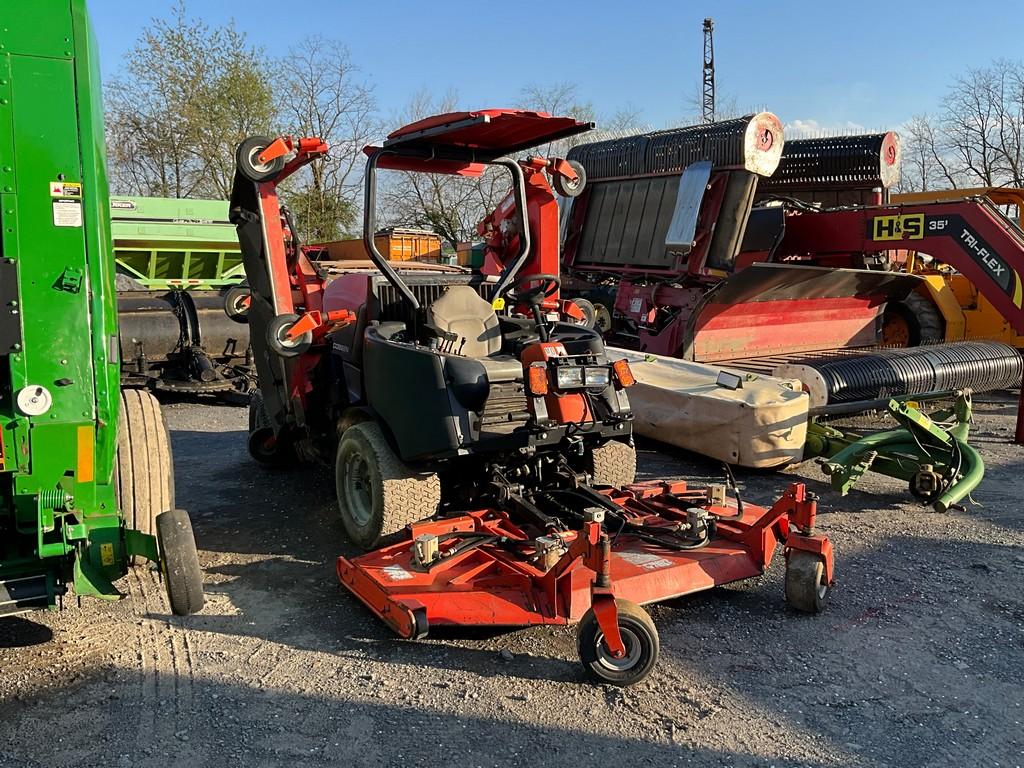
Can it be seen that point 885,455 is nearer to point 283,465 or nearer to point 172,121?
point 283,465

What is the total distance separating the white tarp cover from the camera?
5.86m

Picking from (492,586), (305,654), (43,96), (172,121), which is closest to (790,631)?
(492,586)

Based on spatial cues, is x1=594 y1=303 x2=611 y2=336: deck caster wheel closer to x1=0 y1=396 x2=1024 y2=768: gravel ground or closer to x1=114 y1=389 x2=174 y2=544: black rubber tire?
x1=0 y1=396 x2=1024 y2=768: gravel ground

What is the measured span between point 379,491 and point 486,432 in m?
0.68

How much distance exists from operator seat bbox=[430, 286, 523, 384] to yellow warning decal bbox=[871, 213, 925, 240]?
5.35 metres

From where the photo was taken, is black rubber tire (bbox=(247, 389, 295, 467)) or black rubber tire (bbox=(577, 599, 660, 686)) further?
black rubber tire (bbox=(247, 389, 295, 467))

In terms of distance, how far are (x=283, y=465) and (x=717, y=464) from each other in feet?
11.0

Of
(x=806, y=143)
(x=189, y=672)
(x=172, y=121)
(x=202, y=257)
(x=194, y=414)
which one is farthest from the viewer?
(x=172, y=121)

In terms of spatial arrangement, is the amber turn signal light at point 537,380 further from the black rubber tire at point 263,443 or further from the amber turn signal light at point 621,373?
the black rubber tire at point 263,443

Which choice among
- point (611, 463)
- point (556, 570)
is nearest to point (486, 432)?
point (556, 570)

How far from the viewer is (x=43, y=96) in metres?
2.94

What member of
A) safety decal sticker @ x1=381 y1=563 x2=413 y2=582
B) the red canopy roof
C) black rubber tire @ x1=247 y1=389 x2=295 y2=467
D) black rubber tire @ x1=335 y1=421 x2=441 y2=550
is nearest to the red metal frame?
safety decal sticker @ x1=381 y1=563 x2=413 y2=582

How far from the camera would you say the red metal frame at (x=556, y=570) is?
132 inches

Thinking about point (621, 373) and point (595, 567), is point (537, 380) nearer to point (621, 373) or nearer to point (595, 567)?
point (621, 373)
